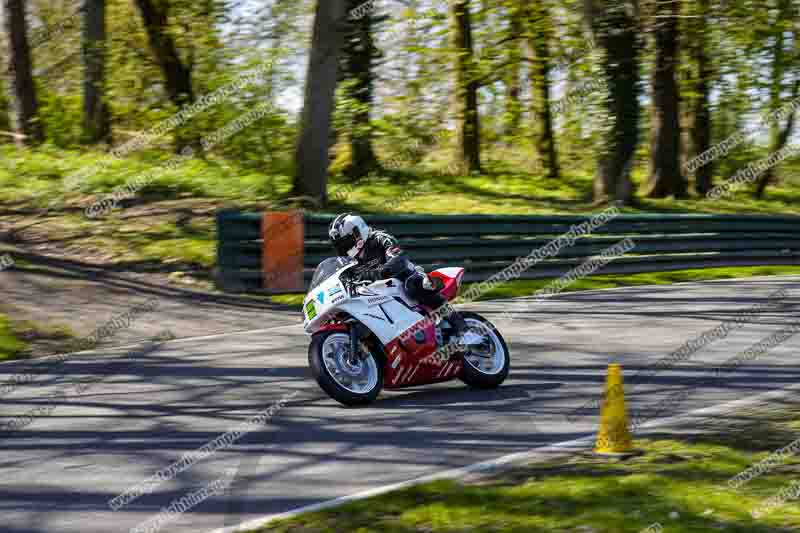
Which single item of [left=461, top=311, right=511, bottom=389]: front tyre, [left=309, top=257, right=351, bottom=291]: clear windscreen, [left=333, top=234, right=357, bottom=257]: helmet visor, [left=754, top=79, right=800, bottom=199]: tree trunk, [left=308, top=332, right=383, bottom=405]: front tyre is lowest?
[left=754, top=79, right=800, bottom=199]: tree trunk

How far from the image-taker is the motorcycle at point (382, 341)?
8.98 m

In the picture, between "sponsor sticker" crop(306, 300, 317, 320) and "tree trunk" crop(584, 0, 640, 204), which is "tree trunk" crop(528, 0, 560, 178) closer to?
"tree trunk" crop(584, 0, 640, 204)

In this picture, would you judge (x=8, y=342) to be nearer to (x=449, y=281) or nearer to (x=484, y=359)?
(x=449, y=281)

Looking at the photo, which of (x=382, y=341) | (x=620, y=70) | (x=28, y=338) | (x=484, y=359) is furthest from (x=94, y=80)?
(x=382, y=341)

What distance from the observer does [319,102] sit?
19281 millimetres

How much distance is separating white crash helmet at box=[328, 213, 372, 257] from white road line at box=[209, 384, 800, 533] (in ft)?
8.54

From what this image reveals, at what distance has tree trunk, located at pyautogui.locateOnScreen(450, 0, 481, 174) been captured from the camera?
940 inches

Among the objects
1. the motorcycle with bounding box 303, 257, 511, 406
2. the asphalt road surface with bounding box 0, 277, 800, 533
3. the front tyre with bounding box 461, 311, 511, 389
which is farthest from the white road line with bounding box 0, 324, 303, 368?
the front tyre with bounding box 461, 311, 511, 389

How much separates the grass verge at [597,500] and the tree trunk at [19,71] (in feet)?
66.9

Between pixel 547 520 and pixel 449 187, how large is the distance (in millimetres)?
21771

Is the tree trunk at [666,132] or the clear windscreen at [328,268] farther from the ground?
the clear windscreen at [328,268]

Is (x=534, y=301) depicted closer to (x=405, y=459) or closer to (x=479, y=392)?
(x=479, y=392)

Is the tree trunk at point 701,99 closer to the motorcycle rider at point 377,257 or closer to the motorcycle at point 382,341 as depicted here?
the motorcycle at point 382,341

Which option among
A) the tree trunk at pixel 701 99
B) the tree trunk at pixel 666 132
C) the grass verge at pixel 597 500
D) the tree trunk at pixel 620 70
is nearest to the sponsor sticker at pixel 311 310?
the grass verge at pixel 597 500
